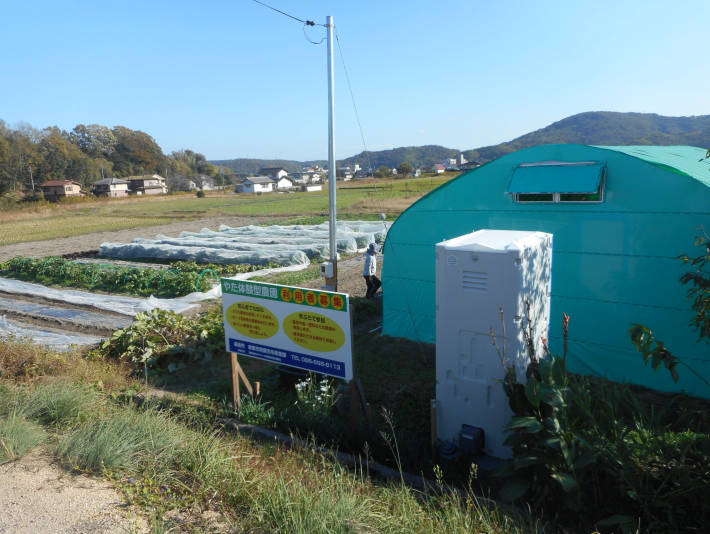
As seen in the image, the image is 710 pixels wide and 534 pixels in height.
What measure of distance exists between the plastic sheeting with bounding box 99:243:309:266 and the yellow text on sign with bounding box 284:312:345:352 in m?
12.6

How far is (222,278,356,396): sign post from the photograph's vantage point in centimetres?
581

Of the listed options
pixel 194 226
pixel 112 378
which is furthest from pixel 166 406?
pixel 194 226

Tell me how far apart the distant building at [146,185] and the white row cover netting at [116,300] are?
7840 centimetres

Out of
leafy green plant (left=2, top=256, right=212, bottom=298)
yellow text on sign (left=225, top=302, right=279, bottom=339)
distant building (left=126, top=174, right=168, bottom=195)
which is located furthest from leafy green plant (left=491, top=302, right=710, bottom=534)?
distant building (left=126, top=174, right=168, bottom=195)

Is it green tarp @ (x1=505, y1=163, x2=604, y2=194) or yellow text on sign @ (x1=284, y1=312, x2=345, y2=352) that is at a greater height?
green tarp @ (x1=505, y1=163, x2=604, y2=194)

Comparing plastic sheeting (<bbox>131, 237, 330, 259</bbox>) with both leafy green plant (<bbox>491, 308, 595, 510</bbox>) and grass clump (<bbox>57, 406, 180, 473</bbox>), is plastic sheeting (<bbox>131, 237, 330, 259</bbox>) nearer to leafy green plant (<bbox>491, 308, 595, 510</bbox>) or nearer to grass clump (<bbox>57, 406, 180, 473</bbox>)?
grass clump (<bbox>57, 406, 180, 473</bbox>)

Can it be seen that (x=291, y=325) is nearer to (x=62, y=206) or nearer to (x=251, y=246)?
(x=251, y=246)

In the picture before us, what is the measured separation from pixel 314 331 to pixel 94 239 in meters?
29.4

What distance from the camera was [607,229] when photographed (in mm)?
7359

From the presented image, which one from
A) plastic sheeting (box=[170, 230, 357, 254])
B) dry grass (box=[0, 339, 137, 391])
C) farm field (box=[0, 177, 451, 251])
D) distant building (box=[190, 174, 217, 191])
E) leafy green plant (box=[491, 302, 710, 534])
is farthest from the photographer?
distant building (box=[190, 174, 217, 191])

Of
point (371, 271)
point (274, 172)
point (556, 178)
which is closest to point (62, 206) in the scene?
point (371, 271)

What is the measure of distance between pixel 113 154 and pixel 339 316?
106 metres

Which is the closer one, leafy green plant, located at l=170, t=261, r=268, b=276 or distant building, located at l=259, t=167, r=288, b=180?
leafy green plant, located at l=170, t=261, r=268, b=276

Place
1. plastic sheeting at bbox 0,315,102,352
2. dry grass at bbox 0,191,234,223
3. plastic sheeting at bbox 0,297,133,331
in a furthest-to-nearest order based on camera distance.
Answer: dry grass at bbox 0,191,234,223 < plastic sheeting at bbox 0,297,133,331 < plastic sheeting at bbox 0,315,102,352
